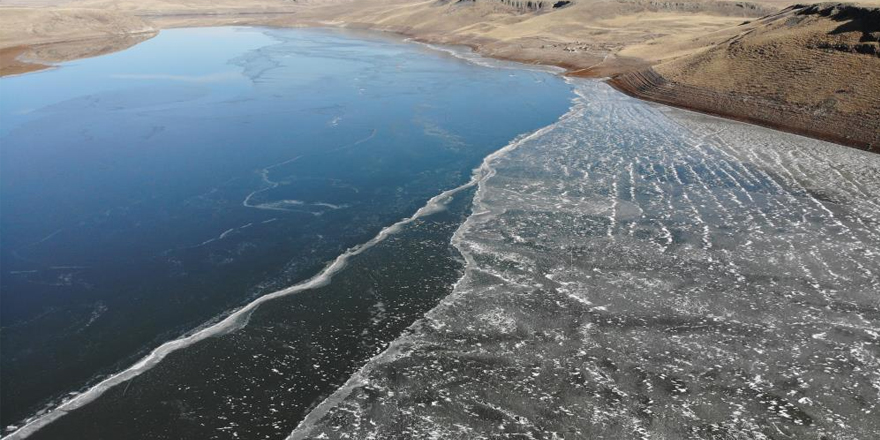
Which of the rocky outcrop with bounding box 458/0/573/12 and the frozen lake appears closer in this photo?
the frozen lake

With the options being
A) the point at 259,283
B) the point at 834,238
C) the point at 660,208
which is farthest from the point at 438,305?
the point at 834,238

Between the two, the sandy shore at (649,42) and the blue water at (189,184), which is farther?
the sandy shore at (649,42)

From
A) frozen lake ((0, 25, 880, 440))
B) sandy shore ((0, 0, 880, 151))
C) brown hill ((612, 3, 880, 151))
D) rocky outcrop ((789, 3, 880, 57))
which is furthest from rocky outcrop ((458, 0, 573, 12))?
frozen lake ((0, 25, 880, 440))

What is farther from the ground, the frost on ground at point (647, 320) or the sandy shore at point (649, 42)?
the sandy shore at point (649, 42)

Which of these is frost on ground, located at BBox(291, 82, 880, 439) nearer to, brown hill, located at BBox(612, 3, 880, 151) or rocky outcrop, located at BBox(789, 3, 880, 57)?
brown hill, located at BBox(612, 3, 880, 151)

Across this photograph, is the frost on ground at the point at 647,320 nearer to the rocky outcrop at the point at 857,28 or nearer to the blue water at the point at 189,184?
the blue water at the point at 189,184

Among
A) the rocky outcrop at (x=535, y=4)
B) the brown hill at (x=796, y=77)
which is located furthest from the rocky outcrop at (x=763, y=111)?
the rocky outcrop at (x=535, y=4)
